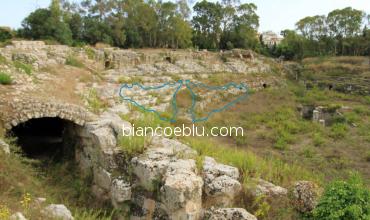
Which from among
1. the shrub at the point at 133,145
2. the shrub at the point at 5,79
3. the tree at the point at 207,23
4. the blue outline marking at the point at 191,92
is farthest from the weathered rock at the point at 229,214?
the tree at the point at 207,23

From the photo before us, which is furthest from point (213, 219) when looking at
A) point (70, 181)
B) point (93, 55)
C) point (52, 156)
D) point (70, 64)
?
point (93, 55)

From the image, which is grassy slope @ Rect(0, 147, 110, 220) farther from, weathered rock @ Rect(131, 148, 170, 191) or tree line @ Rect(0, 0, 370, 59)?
tree line @ Rect(0, 0, 370, 59)

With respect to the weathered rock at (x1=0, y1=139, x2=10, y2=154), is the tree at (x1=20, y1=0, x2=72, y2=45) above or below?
above

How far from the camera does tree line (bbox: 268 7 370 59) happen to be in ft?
139

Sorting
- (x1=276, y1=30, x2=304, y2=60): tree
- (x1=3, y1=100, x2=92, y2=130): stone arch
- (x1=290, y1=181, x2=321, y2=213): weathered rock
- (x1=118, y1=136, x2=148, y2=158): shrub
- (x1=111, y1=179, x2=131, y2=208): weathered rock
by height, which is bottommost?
(x1=111, y1=179, x2=131, y2=208): weathered rock

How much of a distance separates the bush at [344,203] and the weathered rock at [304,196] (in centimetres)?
37

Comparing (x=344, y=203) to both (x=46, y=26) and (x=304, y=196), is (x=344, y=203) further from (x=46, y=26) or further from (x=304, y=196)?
(x=46, y=26)

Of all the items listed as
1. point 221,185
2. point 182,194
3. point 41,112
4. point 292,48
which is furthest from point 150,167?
point 292,48

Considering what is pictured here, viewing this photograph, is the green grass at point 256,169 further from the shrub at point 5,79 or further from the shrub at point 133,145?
the shrub at point 5,79

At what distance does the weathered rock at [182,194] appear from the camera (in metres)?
7.00

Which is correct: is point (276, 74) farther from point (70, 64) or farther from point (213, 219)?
point (213, 219)

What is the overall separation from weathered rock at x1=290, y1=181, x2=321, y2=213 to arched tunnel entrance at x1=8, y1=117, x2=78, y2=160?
23.8 feet

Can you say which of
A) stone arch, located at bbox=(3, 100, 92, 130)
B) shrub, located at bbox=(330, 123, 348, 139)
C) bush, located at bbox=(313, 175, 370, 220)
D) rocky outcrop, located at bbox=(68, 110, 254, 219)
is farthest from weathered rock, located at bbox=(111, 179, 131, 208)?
shrub, located at bbox=(330, 123, 348, 139)

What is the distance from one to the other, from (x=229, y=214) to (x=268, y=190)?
3.99 feet
